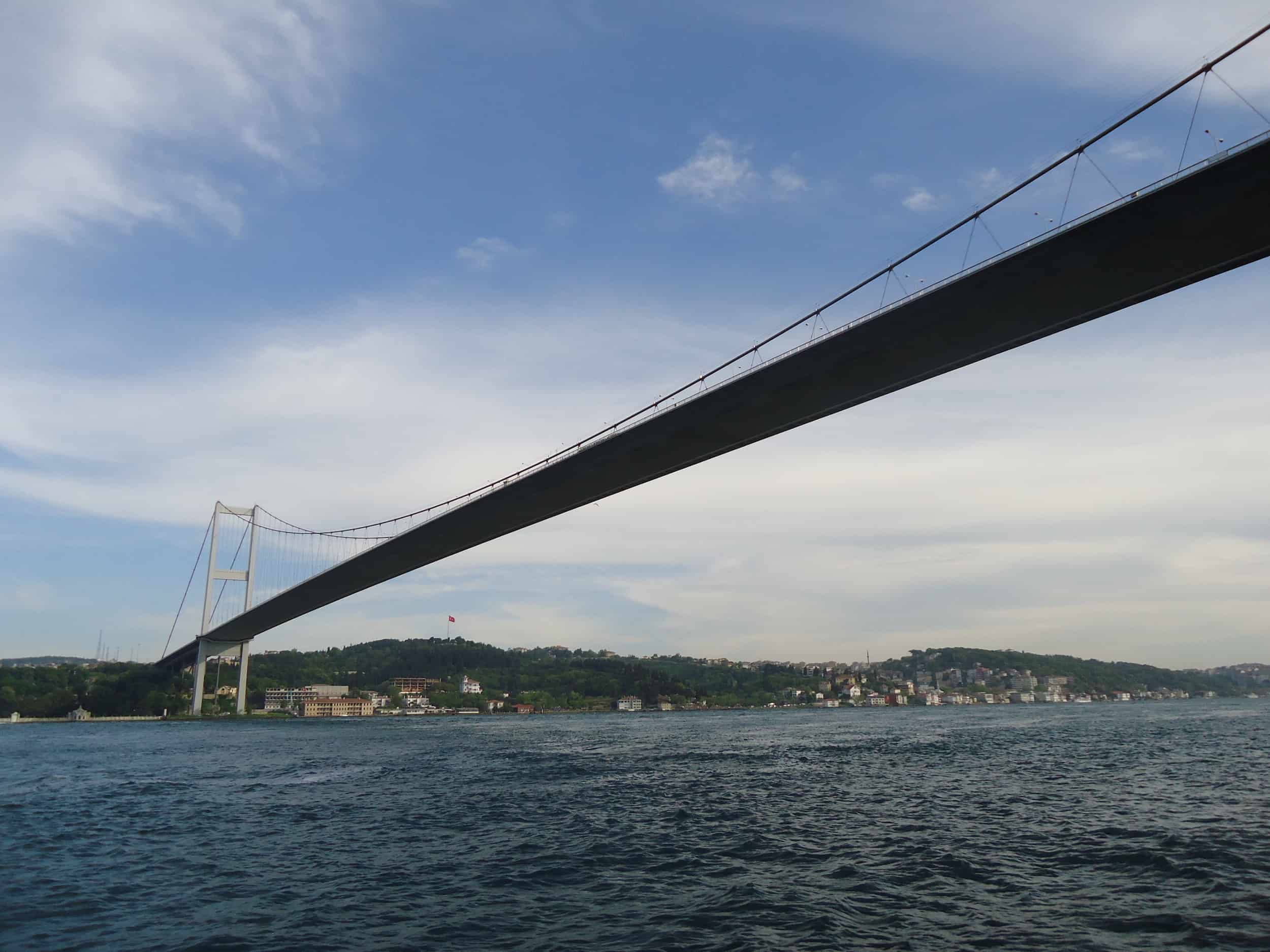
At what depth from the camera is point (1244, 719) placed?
4988cm

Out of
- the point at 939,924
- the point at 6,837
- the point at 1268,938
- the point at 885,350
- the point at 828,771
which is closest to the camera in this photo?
the point at 1268,938

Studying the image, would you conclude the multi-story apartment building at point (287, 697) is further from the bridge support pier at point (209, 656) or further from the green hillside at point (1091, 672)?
the green hillside at point (1091, 672)

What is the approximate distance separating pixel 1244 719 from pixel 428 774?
5261cm

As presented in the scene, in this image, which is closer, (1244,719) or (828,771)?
(828,771)

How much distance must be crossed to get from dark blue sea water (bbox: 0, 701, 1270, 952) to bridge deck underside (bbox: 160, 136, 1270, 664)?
1169 cm

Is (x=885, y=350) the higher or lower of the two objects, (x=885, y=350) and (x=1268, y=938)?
the higher

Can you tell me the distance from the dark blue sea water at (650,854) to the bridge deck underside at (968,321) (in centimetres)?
1169

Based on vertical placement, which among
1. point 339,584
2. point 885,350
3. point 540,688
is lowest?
point 540,688

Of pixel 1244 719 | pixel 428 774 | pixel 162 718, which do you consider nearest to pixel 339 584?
pixel 162 718

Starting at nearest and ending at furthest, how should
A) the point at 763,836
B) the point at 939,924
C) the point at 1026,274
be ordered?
the point at 939,924 → the point at 763,836 → the point at 1026,274

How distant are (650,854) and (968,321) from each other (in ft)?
55.3

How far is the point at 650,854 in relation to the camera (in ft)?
36.8

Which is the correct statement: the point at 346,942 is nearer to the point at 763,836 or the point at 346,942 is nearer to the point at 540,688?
the point at 763,836

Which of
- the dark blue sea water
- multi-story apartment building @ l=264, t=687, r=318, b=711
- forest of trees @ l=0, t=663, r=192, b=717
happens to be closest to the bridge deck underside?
the dark blue sea water
